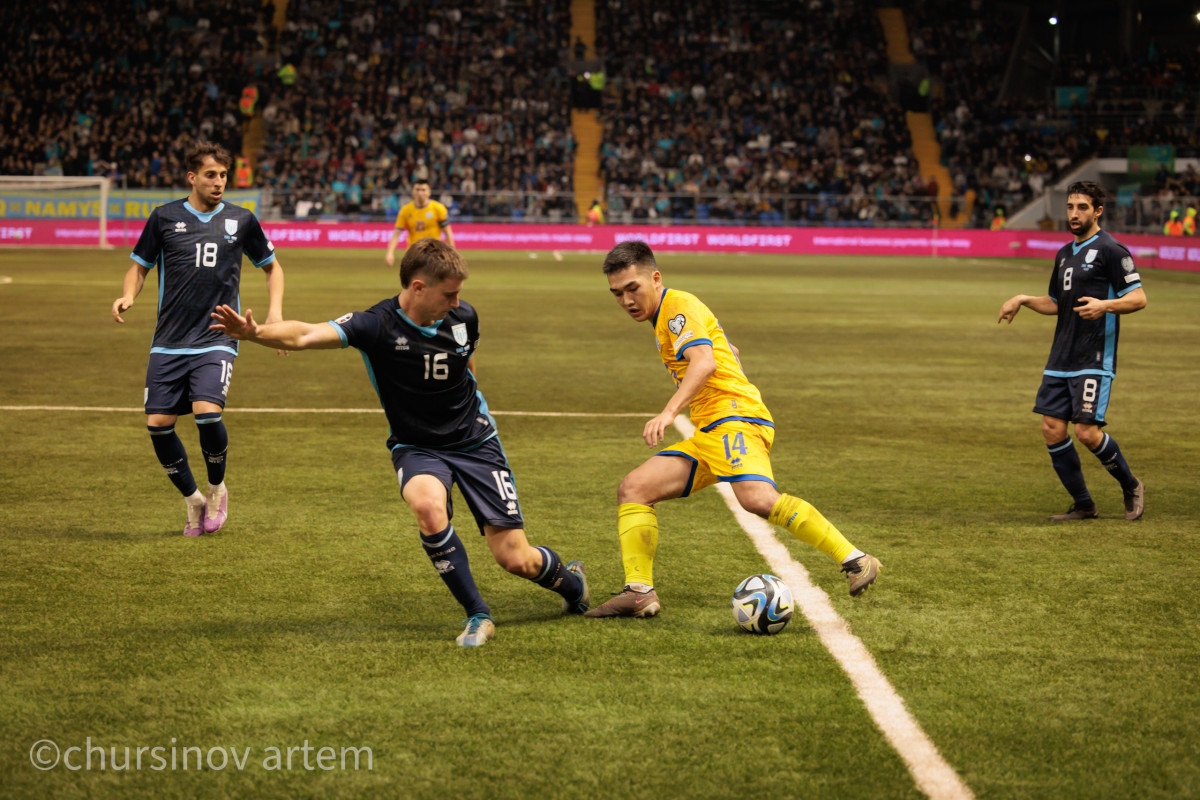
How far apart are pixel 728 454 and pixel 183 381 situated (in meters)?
3.32

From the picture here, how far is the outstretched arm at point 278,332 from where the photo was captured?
460cm

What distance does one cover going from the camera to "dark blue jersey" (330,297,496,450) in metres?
4.98

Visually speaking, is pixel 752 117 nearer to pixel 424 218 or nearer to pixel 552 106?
pixel 552 106

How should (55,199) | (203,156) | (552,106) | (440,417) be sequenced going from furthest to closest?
(552,106), (55,199), (203,156), (440,417)

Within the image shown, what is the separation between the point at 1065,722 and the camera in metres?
4.16

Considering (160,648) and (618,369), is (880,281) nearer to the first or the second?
(618,369)

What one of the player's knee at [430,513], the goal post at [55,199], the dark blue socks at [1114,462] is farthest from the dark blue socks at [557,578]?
the goal post at [55,199]

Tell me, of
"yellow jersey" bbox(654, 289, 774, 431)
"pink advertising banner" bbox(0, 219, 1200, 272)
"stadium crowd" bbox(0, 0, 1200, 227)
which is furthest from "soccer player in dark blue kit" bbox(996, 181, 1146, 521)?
"stadium crowd" bbox(0, 0, 1200, 227)

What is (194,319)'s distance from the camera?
6.98 m

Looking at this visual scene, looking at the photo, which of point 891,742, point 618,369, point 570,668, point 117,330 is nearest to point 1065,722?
point 891,742

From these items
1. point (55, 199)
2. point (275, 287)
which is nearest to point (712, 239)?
point (55, 199)

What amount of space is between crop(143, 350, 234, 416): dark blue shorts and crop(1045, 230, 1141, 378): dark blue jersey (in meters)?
4.86

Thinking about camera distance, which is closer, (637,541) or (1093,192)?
(637,541)

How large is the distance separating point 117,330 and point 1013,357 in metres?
12.0
